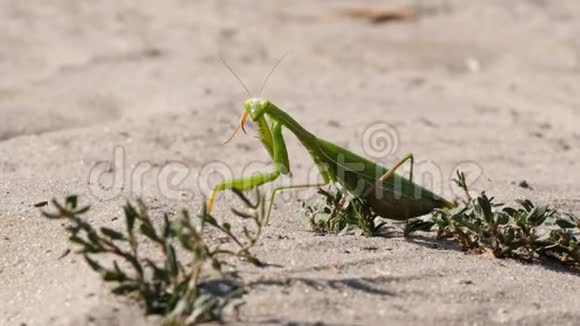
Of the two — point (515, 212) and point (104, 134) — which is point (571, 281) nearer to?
point (515, 212)

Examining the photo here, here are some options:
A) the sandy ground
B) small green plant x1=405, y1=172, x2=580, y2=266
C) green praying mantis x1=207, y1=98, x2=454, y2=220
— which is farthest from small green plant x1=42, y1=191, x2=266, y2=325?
small green plant x1=405, y1=172, x2=580, y2=266

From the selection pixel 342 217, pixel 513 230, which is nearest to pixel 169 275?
pixel 342 217

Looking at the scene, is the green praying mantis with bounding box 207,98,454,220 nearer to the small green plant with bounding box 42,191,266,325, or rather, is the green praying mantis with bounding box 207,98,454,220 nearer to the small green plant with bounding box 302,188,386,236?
the small green plant with bounding box 302,188,386,236

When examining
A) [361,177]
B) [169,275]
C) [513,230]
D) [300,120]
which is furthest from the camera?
[300,120]

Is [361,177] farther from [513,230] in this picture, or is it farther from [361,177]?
[513,230]

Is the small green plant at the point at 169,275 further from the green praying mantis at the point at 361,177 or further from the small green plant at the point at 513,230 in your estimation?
the small green plant at the point at 513,230

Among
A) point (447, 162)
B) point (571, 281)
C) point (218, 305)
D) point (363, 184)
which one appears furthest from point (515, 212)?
point (447, 162)
